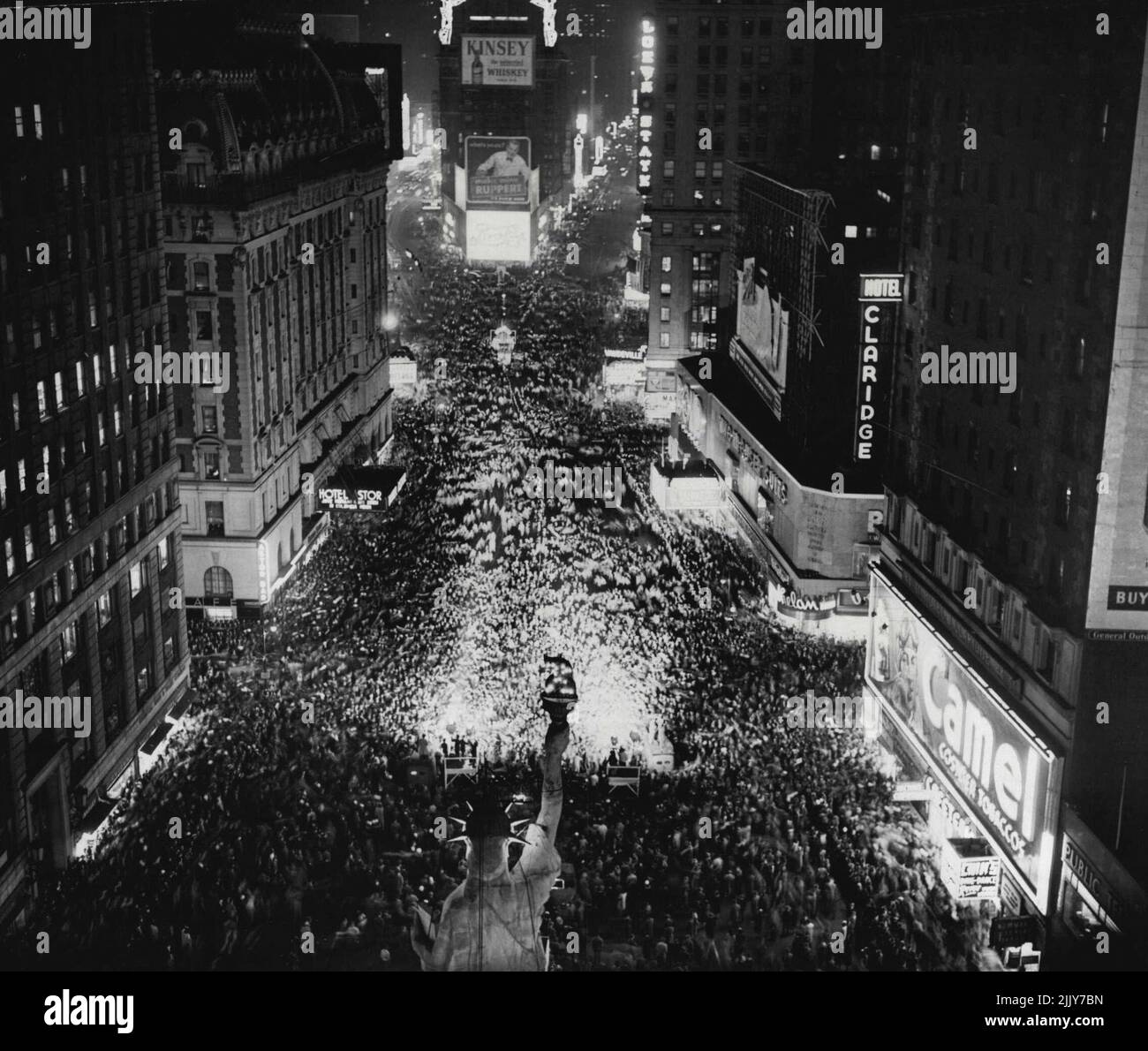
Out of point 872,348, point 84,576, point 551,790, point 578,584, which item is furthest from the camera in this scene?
point 578,584

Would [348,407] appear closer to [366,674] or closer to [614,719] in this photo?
[366,674]
